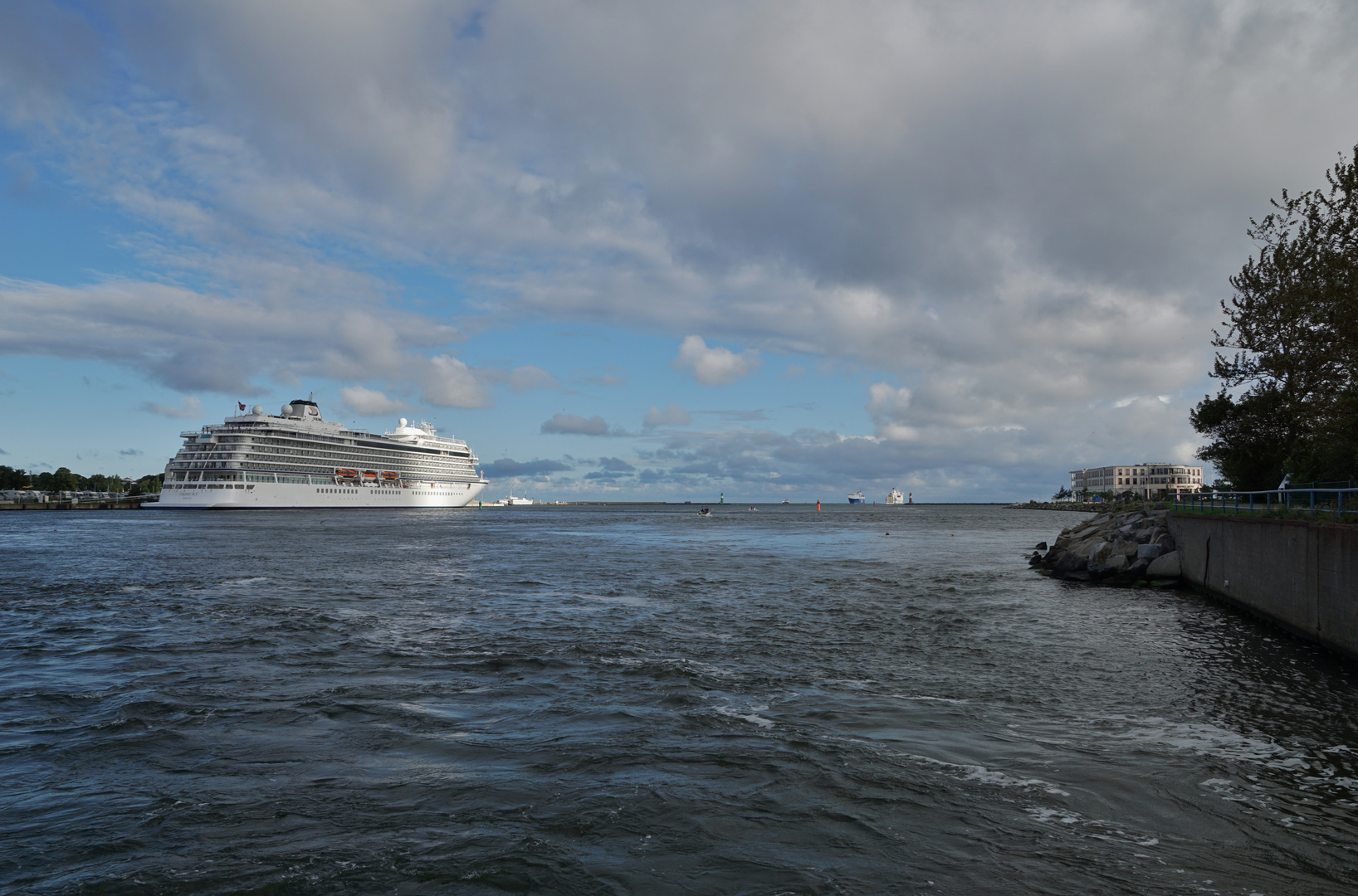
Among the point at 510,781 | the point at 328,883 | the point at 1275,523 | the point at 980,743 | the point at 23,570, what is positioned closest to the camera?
the point at 328,883

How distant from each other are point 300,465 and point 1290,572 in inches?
5429

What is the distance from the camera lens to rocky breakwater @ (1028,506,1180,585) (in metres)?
32.6

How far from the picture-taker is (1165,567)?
32500mm

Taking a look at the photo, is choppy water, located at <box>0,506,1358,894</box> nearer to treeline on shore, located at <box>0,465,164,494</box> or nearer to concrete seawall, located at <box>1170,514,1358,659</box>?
concrete seawall, located at <box>1170,514,1358,659</box>

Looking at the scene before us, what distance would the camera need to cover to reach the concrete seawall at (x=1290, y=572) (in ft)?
51.6

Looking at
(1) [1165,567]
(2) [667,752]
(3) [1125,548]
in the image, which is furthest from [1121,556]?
(2) [667,752]

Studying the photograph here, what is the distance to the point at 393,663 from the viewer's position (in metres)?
15.4

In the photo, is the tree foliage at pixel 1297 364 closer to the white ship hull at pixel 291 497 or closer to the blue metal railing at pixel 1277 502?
the blue metal railing at pixel 1277 502

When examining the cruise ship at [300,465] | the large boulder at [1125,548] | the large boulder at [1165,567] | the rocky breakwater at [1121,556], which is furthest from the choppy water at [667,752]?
→ the cruise ship at [300,465]

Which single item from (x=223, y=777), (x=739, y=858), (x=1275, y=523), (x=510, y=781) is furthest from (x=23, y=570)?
(x=1275, y=523)

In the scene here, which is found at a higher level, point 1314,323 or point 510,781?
point 1314,323

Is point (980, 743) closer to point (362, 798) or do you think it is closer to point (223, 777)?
point (362, 798)

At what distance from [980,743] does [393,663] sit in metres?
11.4

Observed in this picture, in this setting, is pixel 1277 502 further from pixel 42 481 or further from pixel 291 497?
A: pixel 42 481
